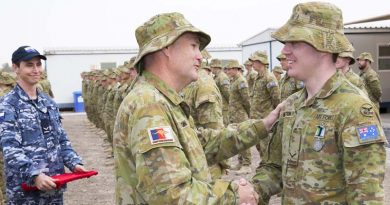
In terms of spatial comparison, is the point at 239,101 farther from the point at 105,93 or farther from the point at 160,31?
the point at 160,31

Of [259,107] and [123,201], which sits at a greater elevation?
[123,201]

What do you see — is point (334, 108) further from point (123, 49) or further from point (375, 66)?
point (123, 49)

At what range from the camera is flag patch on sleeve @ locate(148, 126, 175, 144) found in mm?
1929

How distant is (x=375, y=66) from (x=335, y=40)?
15861 mm

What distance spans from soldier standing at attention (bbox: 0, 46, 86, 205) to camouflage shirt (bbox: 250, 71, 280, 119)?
485 centimetres

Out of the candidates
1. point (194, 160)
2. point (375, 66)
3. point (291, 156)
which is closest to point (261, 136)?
point (291, 156)

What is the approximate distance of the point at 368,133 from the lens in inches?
86.4

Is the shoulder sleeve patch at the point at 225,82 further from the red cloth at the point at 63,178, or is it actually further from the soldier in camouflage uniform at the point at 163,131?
the soldier in camouflage uniform at the point at 163,131

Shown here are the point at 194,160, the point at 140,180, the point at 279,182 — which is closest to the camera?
the point at 140,180

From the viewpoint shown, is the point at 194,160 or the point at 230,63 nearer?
the point at 194,160

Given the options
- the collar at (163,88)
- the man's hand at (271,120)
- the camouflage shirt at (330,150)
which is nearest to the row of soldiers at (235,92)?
the man's hand at (271,120)

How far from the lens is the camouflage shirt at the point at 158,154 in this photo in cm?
190

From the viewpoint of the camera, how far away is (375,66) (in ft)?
56.0

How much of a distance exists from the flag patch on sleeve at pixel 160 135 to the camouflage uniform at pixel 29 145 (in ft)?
6.20
